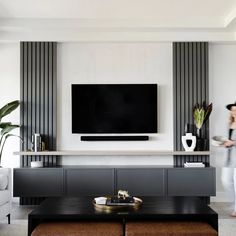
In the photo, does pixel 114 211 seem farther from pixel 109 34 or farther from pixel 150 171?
pixel 109 34

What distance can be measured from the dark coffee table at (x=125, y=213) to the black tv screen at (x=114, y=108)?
6.98ft

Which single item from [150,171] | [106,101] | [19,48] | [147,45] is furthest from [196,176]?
[19,48]

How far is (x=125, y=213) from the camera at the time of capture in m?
2.76

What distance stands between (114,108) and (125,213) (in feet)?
8.32

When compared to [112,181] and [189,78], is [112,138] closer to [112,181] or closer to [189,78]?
[112,181]

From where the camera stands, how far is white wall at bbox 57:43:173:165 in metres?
5.17

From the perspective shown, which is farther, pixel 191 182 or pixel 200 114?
pixel 200 114

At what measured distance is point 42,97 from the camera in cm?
511

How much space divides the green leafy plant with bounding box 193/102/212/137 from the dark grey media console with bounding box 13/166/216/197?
659mm

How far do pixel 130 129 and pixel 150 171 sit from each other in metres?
0.72

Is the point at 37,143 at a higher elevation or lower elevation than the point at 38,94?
lower

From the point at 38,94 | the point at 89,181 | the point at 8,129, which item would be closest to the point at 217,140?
the point at 89,181

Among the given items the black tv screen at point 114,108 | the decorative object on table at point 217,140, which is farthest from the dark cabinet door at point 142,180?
the decorative object on table at point 217,140

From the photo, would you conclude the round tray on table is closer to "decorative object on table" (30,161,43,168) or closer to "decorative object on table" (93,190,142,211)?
"decorative object on table" (93,190,142,211)
